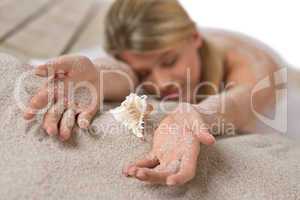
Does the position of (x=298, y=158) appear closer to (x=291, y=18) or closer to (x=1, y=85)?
(x=1, y=85)

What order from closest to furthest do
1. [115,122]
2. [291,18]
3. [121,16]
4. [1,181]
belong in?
[1,181], [115,122], [121,16], [291,18]

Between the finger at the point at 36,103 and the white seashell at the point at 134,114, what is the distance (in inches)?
4.4

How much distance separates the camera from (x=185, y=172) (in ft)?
1.99

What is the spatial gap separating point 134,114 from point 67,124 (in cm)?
11

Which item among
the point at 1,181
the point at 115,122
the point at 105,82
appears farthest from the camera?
the point at 105,82

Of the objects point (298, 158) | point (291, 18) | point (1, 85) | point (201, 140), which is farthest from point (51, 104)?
point (291, 18)

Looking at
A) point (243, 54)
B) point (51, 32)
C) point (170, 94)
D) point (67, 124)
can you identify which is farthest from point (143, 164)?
point (51, 32)

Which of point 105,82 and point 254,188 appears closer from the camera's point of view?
point 254,188

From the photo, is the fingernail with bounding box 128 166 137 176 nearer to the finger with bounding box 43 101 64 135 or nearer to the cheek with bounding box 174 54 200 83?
the finger with bounding box 43 101 64 135

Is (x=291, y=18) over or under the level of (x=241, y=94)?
over

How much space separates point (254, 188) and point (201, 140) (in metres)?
0.10

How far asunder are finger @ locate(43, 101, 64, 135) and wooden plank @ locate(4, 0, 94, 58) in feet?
2.82

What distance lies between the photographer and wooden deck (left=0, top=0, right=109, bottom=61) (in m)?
1.55

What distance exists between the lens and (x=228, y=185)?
0.67m
